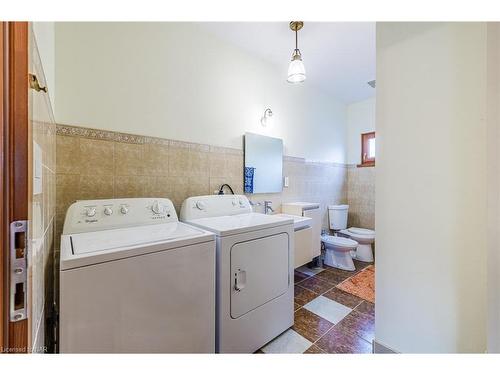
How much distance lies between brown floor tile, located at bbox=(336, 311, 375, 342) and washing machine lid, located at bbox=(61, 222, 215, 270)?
135cm

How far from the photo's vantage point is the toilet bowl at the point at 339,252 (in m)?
2.62

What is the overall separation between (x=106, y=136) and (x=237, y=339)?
5.18 feet

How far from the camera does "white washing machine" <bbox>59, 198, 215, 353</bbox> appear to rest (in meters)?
0.79

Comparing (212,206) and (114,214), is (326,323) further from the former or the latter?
(114,214)

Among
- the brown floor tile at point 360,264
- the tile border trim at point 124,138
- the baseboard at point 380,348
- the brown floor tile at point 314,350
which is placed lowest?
the brown floor tile at point 314,350

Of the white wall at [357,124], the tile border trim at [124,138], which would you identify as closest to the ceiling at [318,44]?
the white wall at [357,124]

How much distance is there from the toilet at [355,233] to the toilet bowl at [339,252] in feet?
→ 1.04

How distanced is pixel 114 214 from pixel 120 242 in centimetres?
39

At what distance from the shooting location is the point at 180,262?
1.01 metres

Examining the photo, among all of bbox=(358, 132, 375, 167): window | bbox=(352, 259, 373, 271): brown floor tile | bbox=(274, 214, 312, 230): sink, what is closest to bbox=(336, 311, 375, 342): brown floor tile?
bbox=(274, 214, 312, 230): sink

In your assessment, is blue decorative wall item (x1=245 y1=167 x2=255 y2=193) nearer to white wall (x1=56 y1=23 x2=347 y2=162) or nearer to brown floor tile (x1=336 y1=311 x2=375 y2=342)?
white wall (x1=56 y1=23 x2=347 y2=162)

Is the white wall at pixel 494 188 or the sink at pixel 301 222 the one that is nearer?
the white wall at pixel 494 188

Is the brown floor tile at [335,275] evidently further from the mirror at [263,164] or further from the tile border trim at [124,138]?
the tile border trim at [124,138]

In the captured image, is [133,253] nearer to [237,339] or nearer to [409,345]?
[237,339]
